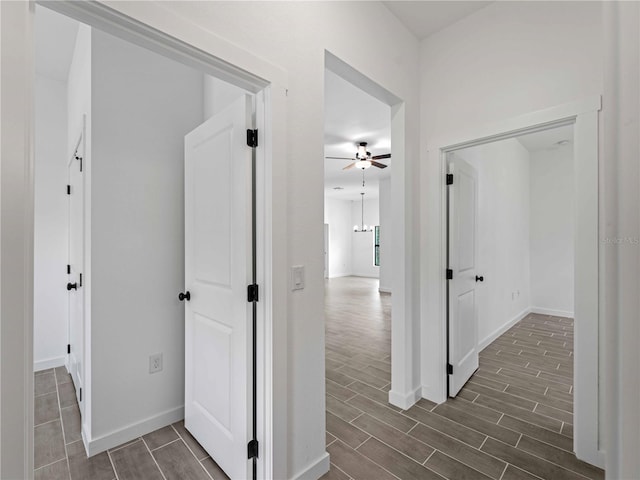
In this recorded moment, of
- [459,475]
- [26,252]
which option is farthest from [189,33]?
[459,475]

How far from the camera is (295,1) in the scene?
167 cm

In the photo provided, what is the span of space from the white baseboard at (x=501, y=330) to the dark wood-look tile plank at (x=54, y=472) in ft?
12.4

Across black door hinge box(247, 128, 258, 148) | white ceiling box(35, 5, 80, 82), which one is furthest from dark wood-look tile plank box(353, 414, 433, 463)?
white ceiling box(35, 5, 80, 82)

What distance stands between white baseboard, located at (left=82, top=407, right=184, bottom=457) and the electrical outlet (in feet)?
1.03

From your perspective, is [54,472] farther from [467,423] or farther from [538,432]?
[538,432]

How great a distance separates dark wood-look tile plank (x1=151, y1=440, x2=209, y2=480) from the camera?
69.1 inches

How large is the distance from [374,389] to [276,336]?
169cm

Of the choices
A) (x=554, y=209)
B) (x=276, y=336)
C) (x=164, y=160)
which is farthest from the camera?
(x=554, y=209)

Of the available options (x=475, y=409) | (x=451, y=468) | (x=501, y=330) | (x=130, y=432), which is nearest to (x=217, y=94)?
(x=130, y=432)

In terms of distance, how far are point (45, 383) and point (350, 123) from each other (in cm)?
440

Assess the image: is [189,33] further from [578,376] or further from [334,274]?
[334,274]

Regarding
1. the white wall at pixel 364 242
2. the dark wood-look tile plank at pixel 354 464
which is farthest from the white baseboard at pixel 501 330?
the white wall at pixel 364 242

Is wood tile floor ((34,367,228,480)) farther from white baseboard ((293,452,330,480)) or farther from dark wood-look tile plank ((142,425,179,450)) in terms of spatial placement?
white baseboard ((293,452,330,480))

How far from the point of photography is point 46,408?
2428 mm
